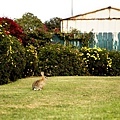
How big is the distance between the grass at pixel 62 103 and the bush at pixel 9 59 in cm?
248

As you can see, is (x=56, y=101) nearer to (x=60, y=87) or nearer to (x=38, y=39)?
(x=60, y=87)

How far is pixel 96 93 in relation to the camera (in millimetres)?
13023

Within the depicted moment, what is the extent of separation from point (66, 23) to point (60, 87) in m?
15.8

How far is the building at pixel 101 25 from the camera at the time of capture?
27469mm

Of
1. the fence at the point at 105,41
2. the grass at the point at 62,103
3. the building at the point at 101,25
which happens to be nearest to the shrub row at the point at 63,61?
the fence at the point at 105,41

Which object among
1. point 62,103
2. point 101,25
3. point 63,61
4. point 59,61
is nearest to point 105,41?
point 101,25

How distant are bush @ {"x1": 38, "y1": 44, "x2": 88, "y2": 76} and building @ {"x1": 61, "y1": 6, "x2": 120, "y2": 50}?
5.52m

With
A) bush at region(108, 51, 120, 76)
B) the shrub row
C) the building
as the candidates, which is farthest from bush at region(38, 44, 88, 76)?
the building

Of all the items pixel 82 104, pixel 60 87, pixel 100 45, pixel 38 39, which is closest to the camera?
pixel 82 104

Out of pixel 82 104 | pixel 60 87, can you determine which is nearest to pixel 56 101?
pixel 82 104

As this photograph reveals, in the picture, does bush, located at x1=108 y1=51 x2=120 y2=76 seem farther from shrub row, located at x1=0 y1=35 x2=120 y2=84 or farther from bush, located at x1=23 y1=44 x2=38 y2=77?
bush, located at x1=23 y1=44 x2=38 y2=77

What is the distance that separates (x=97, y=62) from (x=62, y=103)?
12.2 m

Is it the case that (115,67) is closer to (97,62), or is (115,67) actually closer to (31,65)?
(97,62)

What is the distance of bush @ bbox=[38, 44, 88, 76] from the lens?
70.5ft
